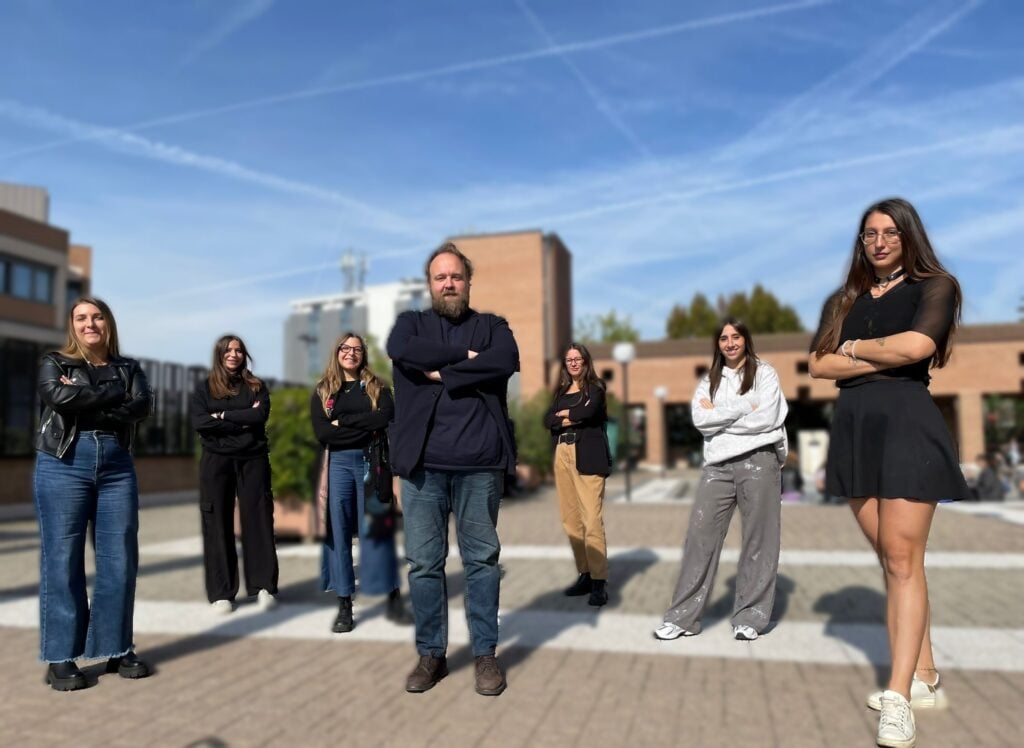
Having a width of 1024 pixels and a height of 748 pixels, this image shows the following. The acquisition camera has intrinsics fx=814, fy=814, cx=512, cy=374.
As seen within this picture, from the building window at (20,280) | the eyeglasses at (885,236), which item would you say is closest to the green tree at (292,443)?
the eyeglasses at (885,236)

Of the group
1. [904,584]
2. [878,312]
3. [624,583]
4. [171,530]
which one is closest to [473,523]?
[878,312]

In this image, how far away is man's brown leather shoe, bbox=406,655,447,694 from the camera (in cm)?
310

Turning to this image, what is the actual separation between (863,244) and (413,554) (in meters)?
2.10

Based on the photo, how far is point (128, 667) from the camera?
14.5ft

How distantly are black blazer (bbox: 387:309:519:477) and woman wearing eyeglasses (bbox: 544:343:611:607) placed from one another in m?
0.21

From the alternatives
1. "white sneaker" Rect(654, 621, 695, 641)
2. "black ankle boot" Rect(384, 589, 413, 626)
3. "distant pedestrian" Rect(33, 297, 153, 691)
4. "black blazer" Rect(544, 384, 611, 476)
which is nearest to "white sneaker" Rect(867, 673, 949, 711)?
"white sneaker" Rect(654, 621, 695, 641)

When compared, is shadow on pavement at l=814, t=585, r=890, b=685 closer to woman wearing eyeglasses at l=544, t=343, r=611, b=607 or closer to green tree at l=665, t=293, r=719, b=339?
woman wearing eyeglasses at l=544, t=343, r=611, b=607

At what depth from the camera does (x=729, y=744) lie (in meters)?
7.66

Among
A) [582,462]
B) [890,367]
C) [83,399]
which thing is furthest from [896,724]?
[83,399]

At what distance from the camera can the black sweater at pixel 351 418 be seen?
2857mm

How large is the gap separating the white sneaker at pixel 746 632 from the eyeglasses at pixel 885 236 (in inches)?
61.4

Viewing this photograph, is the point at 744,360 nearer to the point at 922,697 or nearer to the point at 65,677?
the point at 922,697

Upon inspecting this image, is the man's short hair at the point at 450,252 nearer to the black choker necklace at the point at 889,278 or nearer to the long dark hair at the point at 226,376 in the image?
the long dark hair at the point at 226,376

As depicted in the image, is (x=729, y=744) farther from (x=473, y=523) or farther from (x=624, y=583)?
(x=624, y=583)
